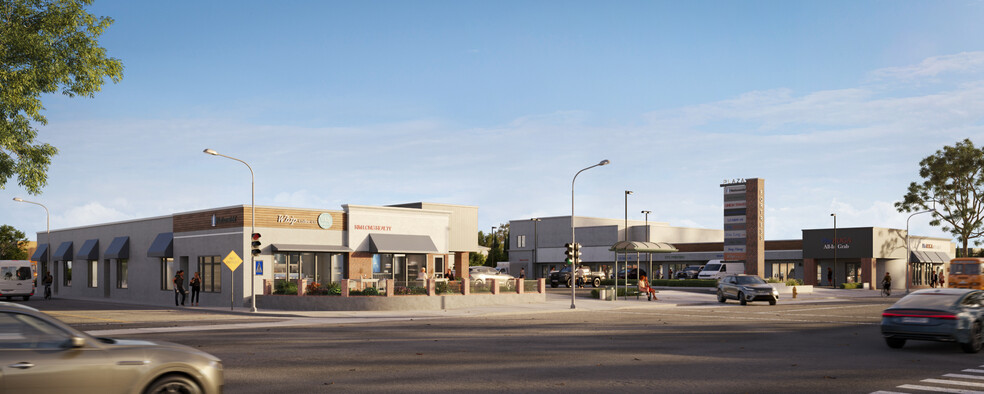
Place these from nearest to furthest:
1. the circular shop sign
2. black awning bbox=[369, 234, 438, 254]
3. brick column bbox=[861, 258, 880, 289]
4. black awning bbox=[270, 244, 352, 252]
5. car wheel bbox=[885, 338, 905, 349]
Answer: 1. car wheel bbox=[885, 338, 905, 349]
2. black awning bbox=[270, 244, 352, 252]
3. the circular shop sign
4. black awning bbox=[369, 234, 438, 254]
5. brick column bbox=[861, 258, 880, 289]

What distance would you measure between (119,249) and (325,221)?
16.2 m

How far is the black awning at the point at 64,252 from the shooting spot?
56625 mm

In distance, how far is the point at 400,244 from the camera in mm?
44219

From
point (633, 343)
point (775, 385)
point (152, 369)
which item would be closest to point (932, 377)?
point (775, 385)

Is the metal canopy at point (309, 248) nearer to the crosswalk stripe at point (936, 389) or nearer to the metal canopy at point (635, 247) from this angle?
the metal canopy at point (635, 247)

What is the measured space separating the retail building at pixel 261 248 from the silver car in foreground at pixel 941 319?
26258 mm

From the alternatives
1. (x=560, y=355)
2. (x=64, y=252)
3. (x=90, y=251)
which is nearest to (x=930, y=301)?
(x=560, y=355)

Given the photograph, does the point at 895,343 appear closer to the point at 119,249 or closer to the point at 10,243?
the point at 119,249

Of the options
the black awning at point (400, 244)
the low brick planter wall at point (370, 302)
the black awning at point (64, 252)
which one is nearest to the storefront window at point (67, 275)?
the black awning at point (64, 252)

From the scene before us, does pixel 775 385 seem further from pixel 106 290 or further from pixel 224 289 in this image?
pixel 106 290

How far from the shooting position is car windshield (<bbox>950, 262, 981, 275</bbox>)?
51062 mm

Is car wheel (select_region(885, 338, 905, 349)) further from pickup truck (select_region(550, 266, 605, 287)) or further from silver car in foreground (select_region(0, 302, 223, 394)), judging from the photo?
pickup truck (select_region(550, 266, 605, 287))

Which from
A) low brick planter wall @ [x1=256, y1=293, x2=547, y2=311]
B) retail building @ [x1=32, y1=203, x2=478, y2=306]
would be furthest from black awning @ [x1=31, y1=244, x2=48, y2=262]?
low brick planter wall @ [x1=256, y1=293, x2=547, y2=311]

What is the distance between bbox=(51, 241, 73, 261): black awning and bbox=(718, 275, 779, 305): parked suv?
44470mm
